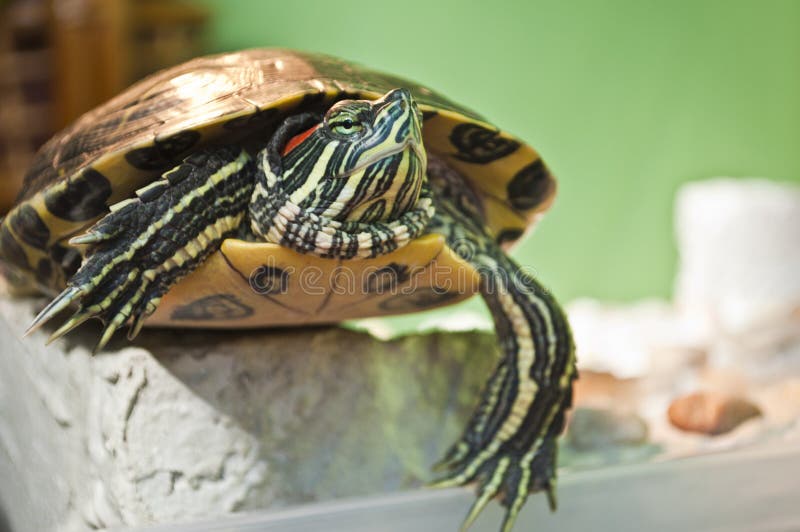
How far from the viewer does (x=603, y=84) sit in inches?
99.6

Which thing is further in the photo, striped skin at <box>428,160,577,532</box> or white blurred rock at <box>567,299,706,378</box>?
white blurred rock at <box>567,299,706,378</box>

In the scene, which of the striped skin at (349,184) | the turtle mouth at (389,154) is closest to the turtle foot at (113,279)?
the striped skin at (349,184)

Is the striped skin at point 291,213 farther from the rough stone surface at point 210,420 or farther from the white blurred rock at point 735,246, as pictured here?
the white blurred rock at point 735,246

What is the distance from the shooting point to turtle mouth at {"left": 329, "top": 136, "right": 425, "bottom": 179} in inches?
42.1

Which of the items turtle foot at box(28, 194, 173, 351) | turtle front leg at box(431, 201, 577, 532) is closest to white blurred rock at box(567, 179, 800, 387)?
turtle front leg at box(431, 201, 577, 532)

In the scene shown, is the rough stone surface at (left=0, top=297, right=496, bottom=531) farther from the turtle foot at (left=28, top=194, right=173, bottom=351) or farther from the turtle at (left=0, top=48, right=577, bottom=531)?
the turtle foot at (left=28, top=194, right=173, bottom=351)

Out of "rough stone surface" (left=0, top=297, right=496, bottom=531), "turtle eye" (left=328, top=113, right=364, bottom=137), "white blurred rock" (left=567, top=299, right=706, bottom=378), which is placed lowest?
"white blurred rock" (left=567, top=299, right=706, bottom=378)

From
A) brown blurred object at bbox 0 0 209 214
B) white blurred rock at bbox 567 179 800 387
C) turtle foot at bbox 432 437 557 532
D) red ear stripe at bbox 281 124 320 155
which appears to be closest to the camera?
red ear stripe at bbox 281 124 320 155

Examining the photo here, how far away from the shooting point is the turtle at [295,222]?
1.09m

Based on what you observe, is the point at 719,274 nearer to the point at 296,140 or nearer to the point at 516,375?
the point at 516,375

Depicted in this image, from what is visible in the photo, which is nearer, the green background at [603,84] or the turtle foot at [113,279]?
the turtle foot at [113,279]

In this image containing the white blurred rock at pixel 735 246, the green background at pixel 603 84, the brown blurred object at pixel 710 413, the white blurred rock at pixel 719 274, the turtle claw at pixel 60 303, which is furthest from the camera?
the white blurred rock at pixel 735 246

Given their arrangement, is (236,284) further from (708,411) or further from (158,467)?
(708,411)

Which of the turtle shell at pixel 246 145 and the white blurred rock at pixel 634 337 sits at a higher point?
the turtle shell at pixel 246 145
